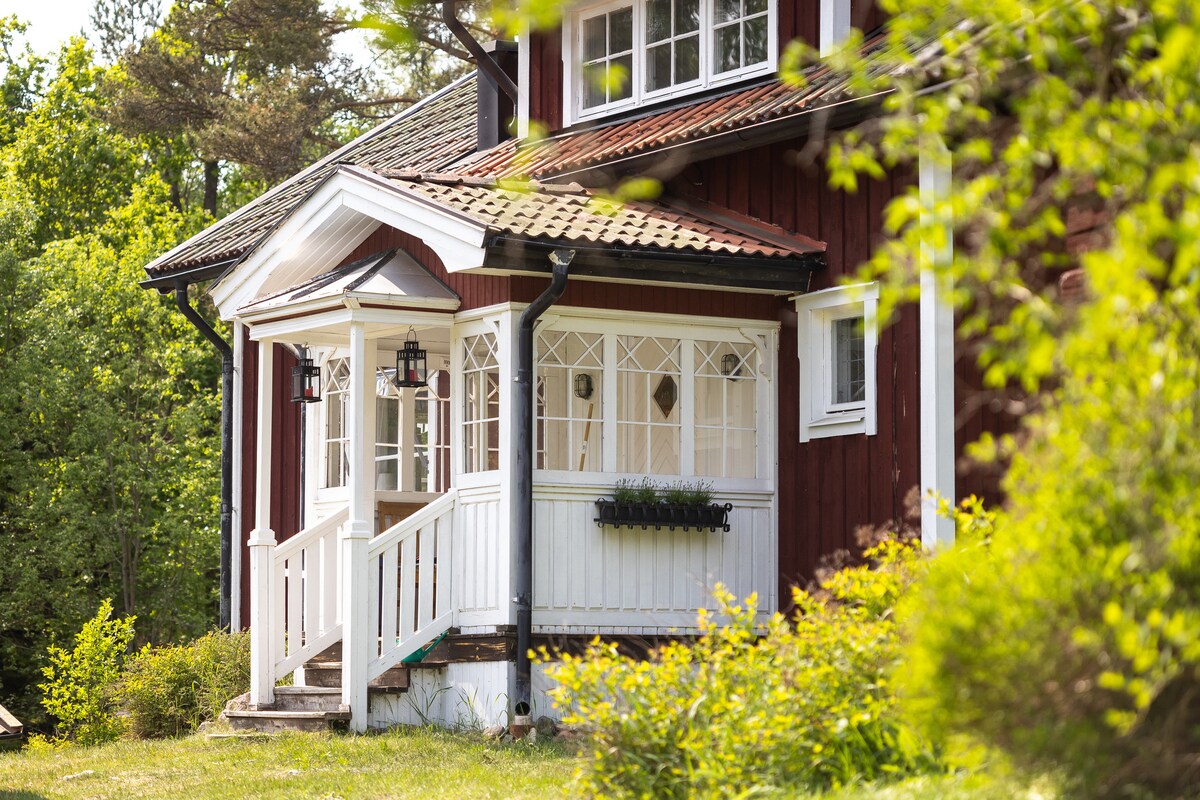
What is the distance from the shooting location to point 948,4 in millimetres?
5051

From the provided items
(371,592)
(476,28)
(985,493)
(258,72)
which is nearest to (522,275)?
(371,592)

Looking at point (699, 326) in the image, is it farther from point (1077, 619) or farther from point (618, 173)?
point (1077, 619)

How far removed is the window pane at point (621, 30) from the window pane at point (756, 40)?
3.67ft

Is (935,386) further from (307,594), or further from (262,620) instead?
(262,620)

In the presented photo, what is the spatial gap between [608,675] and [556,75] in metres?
7.75

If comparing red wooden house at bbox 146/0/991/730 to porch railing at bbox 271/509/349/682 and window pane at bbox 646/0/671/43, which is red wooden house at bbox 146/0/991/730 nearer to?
porch railing at bbox 271/509/349/682

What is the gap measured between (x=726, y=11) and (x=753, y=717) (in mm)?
7051

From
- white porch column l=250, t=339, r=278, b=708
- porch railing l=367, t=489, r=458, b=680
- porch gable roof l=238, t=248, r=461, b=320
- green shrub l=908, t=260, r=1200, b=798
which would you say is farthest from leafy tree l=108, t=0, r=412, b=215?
green shrub l=908, t=260, r=1200, b=798

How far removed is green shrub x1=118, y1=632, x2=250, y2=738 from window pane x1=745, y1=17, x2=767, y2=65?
5.91 metres

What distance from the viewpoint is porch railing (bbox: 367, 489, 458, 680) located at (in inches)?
451

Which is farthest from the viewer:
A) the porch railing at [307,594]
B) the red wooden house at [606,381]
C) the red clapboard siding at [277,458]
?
the red clapboard siding at [277,458]

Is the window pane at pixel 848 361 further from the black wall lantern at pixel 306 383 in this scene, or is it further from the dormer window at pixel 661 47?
the black wall lantern at pixel 306 383

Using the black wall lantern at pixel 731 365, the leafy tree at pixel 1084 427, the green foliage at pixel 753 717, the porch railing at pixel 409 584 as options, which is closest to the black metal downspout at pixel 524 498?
the porch railing at pixel 409 584

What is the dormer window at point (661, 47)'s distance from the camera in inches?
499
